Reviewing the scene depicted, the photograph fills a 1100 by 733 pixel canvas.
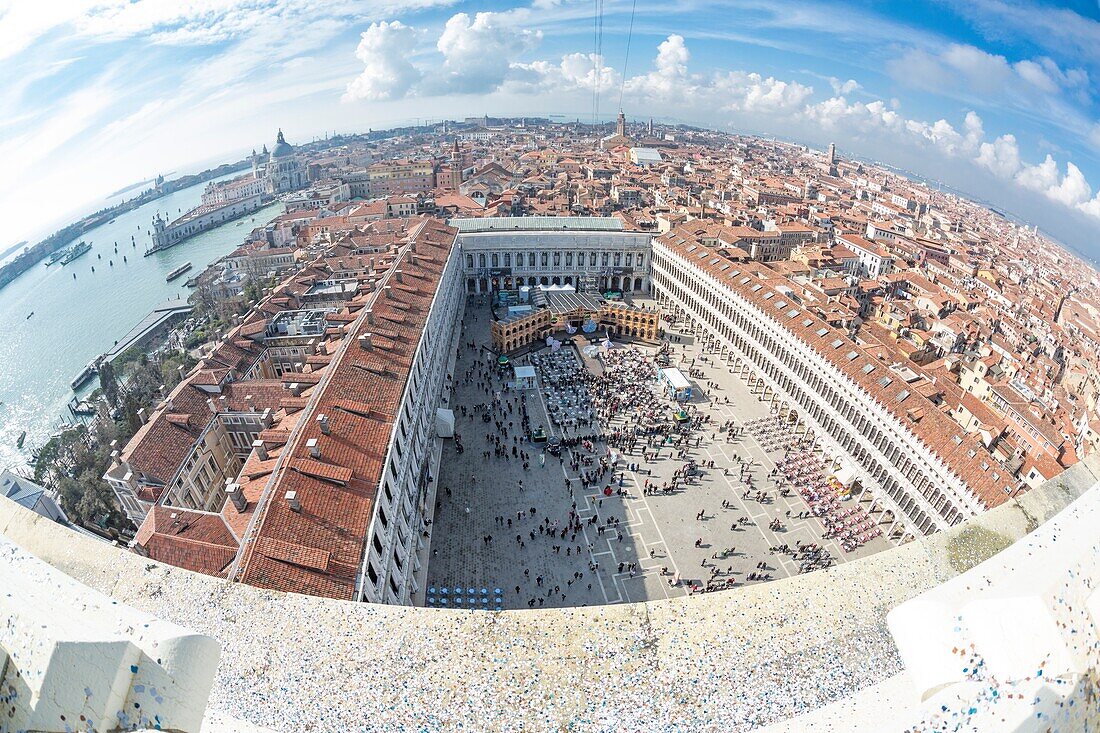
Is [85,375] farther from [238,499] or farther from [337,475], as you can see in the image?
[337,475]

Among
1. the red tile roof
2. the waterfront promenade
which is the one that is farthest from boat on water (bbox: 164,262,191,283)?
the red tile roof

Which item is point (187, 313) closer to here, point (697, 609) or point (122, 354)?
point (122, 354)

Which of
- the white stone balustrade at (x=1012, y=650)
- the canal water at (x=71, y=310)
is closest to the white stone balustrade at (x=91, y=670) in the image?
the white stone balustrade at (x=1012, y=650)

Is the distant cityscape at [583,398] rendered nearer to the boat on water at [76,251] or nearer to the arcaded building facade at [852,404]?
the arcaded building facade at [852,404]

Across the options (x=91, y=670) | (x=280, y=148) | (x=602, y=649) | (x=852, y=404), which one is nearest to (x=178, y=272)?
(x=280, y=148)

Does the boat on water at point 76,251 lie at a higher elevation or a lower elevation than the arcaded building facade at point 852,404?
higher

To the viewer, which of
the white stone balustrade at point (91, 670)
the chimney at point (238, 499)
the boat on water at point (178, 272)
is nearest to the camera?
the white stone balustrade at point (91, 670)

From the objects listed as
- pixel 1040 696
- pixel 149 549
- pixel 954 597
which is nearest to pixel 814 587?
pixel 954 597
